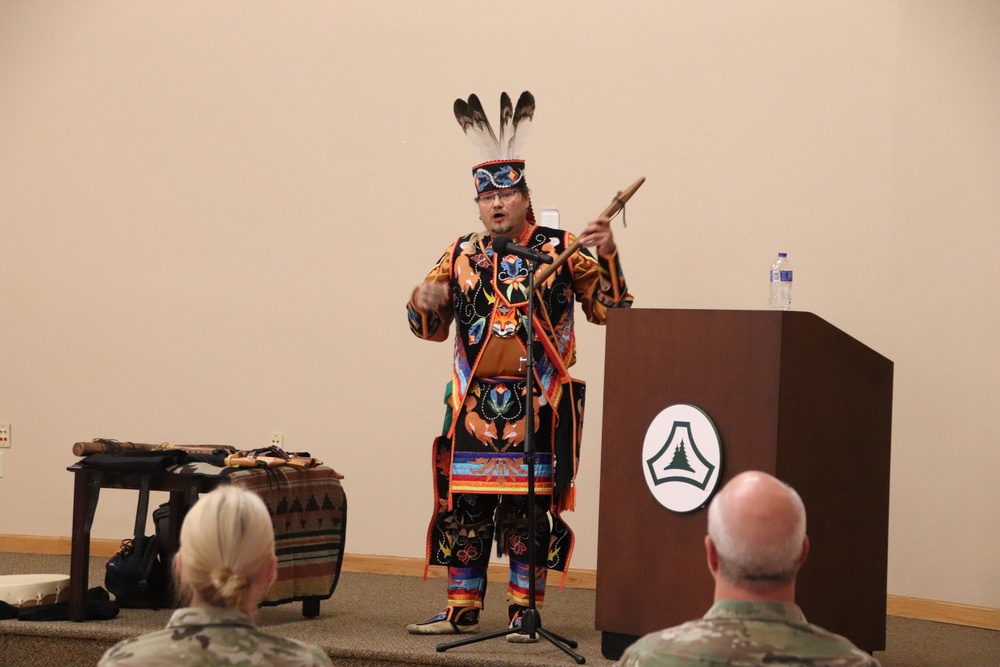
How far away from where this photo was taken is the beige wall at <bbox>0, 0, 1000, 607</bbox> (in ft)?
15.5

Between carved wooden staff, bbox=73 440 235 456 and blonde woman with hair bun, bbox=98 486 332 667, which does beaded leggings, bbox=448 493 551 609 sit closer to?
carved wooden staff, bbox=73 440 235 456

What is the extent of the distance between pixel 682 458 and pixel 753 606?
1.53 m

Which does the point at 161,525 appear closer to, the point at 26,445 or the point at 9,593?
the point at 9,593

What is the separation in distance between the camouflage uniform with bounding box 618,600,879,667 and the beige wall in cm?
342

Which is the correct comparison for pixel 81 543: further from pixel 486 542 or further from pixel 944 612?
pixel 944 612

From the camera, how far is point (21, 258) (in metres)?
5.89

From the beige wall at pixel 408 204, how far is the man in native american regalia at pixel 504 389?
63.0 inches

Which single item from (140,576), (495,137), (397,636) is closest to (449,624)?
(397,636)

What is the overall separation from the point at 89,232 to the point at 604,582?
368 centimetres

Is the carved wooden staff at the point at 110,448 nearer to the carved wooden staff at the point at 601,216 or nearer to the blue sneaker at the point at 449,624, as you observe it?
the blue sneaker at the point at 449,624

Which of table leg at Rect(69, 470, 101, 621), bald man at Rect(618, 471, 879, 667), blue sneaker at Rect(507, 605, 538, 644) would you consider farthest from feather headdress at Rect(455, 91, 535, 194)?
bald man at Rect(618, 471, 879, 667)

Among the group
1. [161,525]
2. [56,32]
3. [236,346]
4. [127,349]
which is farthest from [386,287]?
[56,32]

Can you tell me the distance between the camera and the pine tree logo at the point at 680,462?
3.03 metres

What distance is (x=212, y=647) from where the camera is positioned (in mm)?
1596
